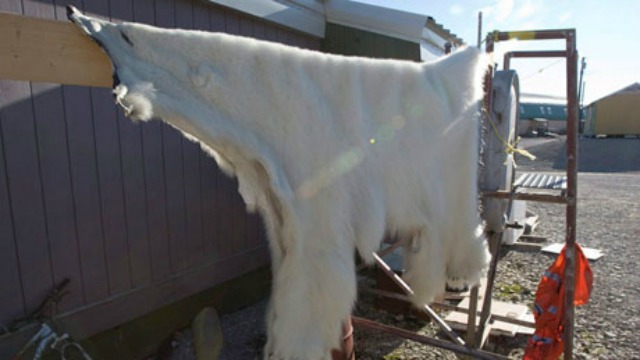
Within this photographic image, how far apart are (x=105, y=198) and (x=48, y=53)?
75.8 inches

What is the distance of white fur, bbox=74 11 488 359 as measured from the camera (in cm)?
113

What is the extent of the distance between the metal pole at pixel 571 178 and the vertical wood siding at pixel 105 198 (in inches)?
101

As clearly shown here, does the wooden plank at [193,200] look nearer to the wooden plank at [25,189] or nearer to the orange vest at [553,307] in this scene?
the wooden plank at [25,189]


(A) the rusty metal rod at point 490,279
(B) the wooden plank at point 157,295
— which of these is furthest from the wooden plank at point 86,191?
(A) the rusty metal rod at point 490,279

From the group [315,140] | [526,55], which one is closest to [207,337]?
[315,140]

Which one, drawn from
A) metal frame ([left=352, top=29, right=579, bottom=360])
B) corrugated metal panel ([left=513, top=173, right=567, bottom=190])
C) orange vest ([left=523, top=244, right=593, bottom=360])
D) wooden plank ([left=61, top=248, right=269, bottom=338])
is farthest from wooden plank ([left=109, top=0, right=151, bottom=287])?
orange vest ([left=523, top=244, right=593, bottom=360])

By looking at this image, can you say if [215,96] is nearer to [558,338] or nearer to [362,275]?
[558,338]

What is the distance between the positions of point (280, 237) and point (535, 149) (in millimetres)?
22582

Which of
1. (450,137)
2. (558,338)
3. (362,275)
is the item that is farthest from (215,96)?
(362,275)

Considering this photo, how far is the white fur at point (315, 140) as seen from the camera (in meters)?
1.13

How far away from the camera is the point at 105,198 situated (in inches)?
110

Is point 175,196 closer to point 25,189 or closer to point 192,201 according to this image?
point 192,201

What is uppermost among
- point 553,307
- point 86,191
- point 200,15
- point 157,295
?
point 200,15

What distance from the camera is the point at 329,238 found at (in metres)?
1.26
